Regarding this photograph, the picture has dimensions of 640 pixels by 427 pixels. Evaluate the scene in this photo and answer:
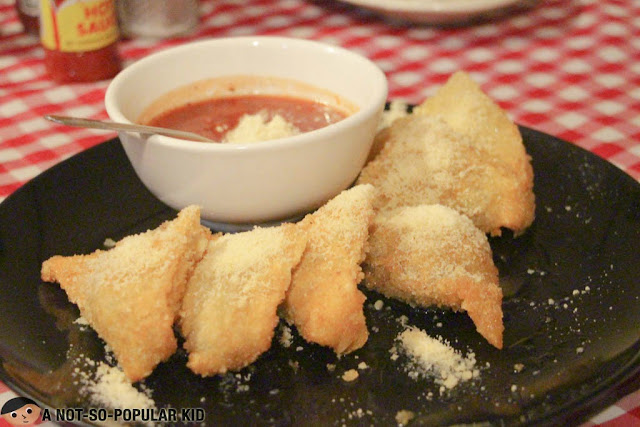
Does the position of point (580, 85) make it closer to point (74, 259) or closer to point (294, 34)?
point (294, 34)

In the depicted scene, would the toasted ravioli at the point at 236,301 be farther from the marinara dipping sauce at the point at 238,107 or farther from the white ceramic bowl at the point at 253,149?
the marinara dipping sauce at the point at 238,107

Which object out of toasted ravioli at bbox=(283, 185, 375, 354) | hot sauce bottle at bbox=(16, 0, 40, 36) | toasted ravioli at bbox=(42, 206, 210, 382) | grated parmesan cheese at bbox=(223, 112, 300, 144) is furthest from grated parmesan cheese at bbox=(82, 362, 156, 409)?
hot sauce bottle at bbox=(16, 0, 40, 36)

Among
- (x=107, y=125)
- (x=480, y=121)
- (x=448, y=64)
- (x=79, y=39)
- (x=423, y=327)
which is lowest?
(x=448, y=64)

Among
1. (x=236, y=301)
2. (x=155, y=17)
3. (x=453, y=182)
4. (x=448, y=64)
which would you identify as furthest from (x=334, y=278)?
(x=155, y=17)

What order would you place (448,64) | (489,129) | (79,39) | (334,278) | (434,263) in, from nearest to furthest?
(334,278)
(434,263)
(489,129)
(79,39)
(448,64)

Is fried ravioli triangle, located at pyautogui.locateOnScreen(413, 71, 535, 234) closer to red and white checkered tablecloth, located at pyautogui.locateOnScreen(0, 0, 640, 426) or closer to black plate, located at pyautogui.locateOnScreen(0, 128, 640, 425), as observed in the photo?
black plate, located at pyautogui.locateOnScreen(0, 128, 640, 425)

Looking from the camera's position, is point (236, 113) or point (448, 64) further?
point (448, 64)

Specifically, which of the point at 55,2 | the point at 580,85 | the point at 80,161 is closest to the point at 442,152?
the point at 80,161

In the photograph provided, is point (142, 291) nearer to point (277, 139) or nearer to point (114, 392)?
point (114, 392)
